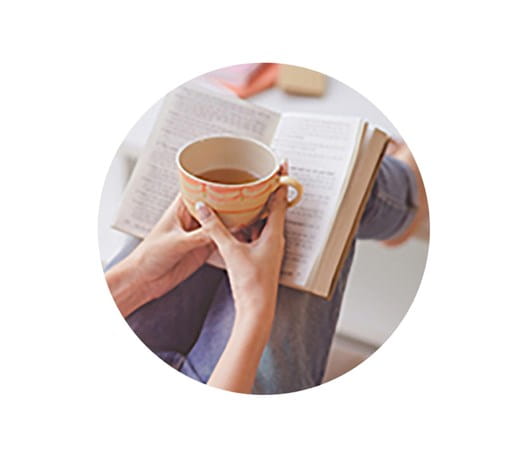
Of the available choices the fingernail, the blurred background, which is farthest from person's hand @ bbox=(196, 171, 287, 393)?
the blurred background

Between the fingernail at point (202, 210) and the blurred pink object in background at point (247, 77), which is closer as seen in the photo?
the fingernail at point (202, 210)

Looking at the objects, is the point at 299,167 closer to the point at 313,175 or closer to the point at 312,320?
the point at 313,175

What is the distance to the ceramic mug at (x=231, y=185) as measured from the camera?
26.5 inches

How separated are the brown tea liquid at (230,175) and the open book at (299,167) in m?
0.06

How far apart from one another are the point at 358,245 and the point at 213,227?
0.21 meters

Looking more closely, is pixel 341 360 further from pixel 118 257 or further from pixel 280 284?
pixel 118 257

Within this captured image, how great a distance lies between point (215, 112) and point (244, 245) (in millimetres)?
163

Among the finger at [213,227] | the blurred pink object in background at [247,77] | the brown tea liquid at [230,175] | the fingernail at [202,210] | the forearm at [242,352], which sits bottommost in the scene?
the forearm at [242,352]

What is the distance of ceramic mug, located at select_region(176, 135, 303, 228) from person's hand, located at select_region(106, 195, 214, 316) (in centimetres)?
3

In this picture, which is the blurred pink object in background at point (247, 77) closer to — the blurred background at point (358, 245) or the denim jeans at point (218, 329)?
the blurred background at point (358, 245)

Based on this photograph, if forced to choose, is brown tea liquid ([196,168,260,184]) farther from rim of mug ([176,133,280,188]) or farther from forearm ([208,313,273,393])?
forearm ([208,313,273,393])

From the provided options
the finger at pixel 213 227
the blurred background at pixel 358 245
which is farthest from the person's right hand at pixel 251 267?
the blurred background at pixel 358 245

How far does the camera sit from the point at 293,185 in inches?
28.2

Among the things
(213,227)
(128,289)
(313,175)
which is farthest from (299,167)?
(128,289)
